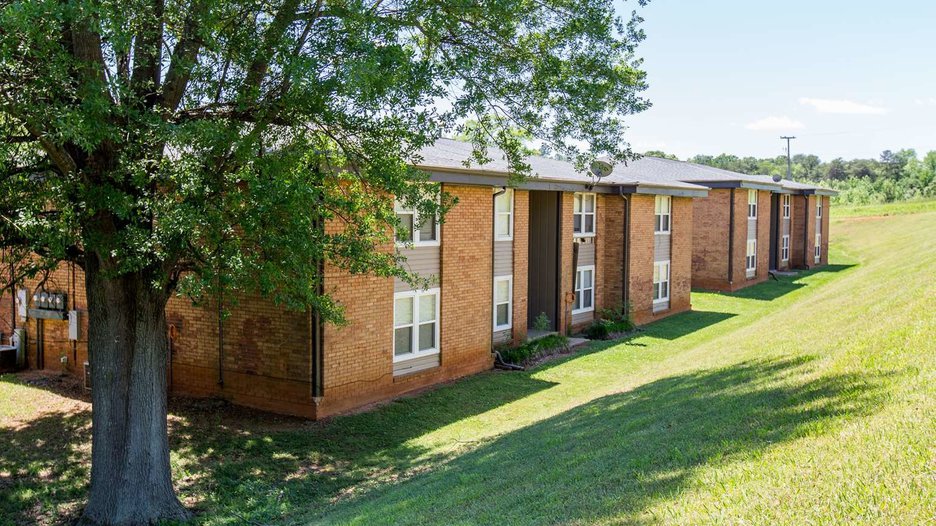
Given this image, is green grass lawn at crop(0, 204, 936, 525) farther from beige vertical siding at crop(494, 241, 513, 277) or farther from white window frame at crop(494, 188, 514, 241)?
white window frame at crop(494, 188, 514, 241)

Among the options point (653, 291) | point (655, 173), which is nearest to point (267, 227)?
point (653, 291)

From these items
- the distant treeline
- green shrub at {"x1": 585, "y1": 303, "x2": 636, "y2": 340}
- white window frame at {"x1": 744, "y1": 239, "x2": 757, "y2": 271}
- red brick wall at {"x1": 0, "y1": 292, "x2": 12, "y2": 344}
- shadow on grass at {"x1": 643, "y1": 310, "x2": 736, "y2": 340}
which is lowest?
shadow on grass at {"x1": 643, "y1": 310, "x2": 736, "y2": 340}

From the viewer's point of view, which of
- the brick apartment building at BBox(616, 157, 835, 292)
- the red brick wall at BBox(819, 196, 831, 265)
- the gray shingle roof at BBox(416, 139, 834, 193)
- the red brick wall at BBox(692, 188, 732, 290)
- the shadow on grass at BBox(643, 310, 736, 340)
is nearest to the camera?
the gray shingle roof at BBox(416, 139, 834, 193)

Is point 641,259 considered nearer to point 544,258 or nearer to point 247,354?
point 544,258

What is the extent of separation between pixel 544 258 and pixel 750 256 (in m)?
19.5

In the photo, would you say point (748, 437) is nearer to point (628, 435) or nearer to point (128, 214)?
point (628, 435)

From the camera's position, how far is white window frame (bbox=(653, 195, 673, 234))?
28125 mm

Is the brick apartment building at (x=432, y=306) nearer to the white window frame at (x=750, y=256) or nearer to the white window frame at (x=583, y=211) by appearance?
the white window frame at (x=583, y=211)

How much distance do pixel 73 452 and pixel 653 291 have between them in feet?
66.8

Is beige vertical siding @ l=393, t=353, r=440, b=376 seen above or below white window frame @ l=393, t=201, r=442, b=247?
below

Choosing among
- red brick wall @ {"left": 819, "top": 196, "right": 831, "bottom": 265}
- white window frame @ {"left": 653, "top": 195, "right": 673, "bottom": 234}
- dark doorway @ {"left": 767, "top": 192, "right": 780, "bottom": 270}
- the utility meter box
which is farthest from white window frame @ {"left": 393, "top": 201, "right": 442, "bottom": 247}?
red brick wall @ {"left": 819, "top": 196, "right": 831, "bottom": 265}

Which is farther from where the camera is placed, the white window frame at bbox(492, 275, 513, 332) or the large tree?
the white window frame at bbox(492, 275, 513, 332)

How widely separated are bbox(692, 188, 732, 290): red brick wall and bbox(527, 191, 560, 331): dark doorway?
1523cm

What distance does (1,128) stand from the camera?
340 inches
